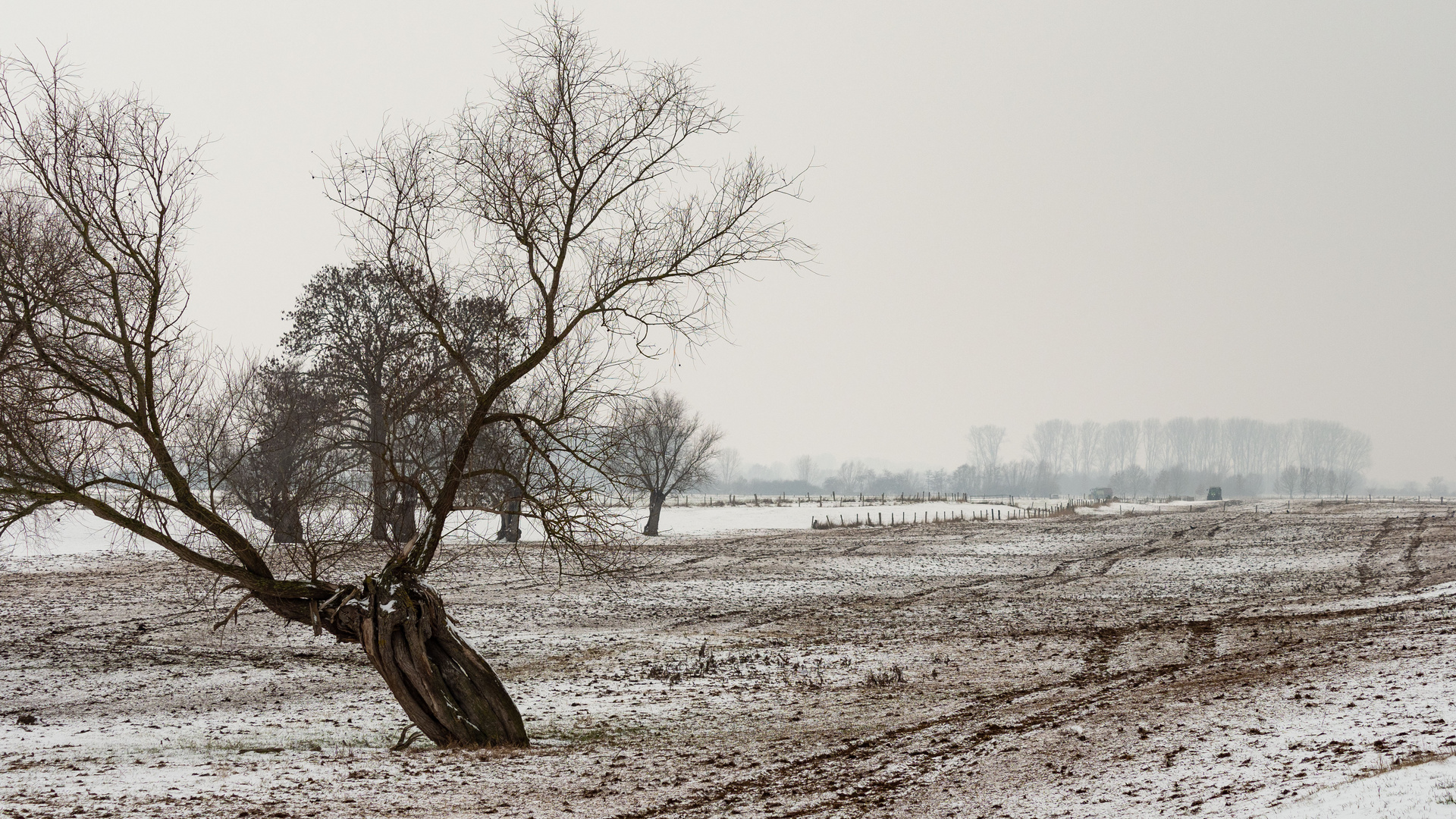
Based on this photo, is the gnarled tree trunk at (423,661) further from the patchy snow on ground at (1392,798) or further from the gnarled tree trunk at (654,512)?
the gnarled tree trunk at (654,512)

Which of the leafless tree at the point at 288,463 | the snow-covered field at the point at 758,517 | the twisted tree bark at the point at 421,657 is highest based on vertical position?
the leafless tree at the point at 288,463

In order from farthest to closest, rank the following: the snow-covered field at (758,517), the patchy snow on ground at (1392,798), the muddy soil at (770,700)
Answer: the snow-covered field at (758,517) → the muddy soil at (770,700) → the patchy snow on ground at (1392,798)

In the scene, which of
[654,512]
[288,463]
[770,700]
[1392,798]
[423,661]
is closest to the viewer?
[1392,798]

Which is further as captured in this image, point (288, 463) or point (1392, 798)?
point (288, 463)

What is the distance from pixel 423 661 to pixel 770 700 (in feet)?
18.4

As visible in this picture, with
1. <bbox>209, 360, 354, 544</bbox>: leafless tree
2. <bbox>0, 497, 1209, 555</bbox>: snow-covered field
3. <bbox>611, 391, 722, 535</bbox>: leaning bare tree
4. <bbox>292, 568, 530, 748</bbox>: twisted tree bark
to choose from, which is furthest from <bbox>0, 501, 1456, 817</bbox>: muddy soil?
<bbox>611, 391, 722, 535</bbox>: leaning bare tree

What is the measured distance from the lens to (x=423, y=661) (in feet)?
38.8

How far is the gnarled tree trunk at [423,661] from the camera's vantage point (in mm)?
11797

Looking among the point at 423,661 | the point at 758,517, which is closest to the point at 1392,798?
the point at 423,661

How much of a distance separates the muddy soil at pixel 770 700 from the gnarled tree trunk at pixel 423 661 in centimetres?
55

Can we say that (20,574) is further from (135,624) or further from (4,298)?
(4,298)

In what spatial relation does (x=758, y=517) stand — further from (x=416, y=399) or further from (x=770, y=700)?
(x=416, y=399)

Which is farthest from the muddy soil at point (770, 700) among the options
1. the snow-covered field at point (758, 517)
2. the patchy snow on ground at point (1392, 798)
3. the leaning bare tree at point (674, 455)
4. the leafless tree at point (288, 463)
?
the leaning bare tree at point (674, 455)

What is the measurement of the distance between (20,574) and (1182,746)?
34.7 metres
